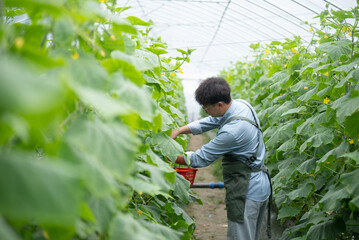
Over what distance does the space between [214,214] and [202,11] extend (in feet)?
25.4

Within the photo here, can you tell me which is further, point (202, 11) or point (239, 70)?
point (202, 11)

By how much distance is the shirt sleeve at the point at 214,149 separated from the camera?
9.30 feet

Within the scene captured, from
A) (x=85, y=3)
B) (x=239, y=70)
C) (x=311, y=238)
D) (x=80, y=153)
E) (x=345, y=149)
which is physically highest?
(x=85, y=3)

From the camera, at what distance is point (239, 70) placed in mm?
8914

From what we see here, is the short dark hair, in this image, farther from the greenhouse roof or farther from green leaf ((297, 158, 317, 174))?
the greenhouse roof

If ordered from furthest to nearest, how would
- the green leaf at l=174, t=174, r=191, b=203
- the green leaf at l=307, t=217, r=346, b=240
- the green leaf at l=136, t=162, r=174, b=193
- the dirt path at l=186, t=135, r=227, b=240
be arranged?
the dirt path at l=186, t=135, r=227, b=240 < the green leaf at l=307, t=217, r=346, b=240 < the green leaf at l=174, t=174, r=191, b=203 < the green leaf at l=136, t=162, r=174, b=193

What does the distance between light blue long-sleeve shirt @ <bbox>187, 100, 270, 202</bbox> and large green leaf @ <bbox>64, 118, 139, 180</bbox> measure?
1.98 meters

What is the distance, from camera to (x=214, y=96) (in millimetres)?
2982

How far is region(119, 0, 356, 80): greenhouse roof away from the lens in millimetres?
7523

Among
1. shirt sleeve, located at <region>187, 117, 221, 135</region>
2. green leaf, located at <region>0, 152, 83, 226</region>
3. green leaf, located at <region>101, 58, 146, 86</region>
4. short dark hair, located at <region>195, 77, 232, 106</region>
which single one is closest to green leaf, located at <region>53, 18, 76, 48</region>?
green leaf, located at <region>101, 58, 146, 86</region>

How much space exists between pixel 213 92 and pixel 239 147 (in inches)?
20.9

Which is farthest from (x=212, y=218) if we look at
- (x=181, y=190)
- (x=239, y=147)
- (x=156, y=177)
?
(x=156, y=177)

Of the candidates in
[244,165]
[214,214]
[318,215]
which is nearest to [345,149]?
[318,215]

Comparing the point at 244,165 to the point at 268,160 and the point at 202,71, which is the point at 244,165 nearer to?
the point at 268,160
